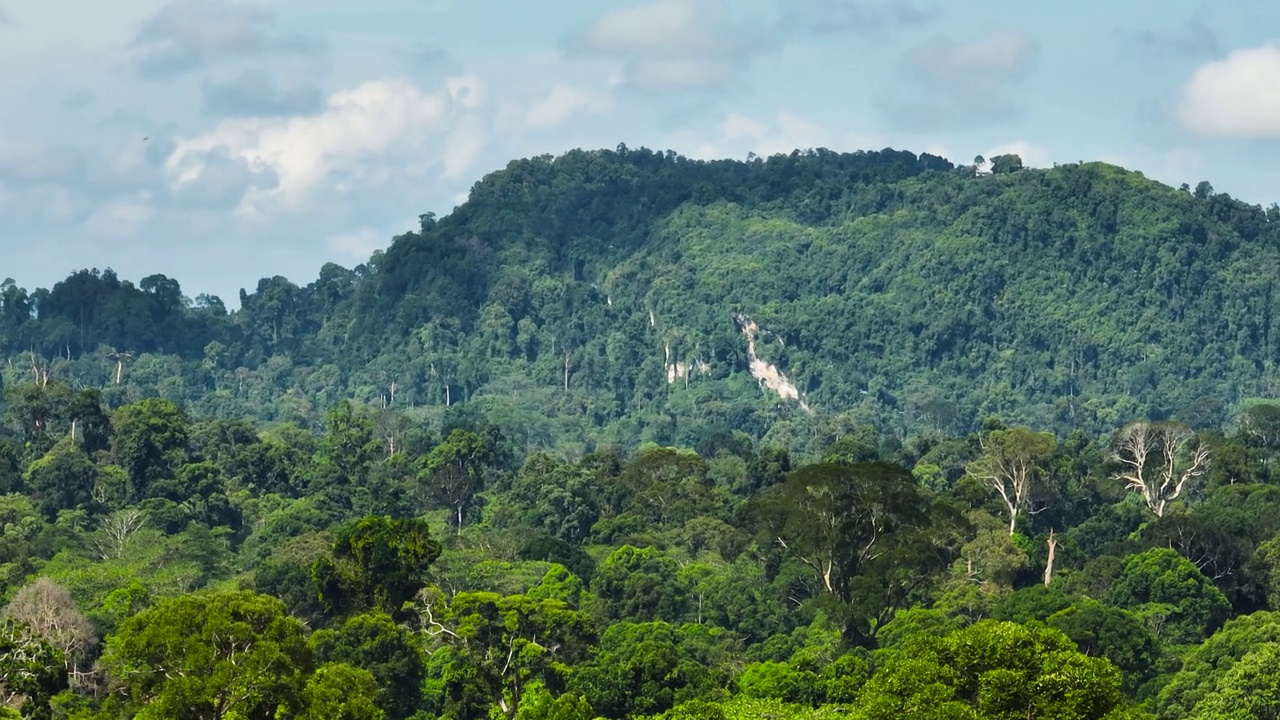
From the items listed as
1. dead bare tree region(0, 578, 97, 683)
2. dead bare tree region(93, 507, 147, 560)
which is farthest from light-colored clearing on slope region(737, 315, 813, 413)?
dead bare tree region(0, 578, 97, 683)

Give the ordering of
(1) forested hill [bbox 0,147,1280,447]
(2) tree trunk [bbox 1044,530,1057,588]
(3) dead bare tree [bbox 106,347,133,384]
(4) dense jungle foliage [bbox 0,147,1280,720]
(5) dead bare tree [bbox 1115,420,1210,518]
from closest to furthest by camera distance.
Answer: (4) dense jungle foliage [bbox 0,147,1280,720] < (2) tree trunk [bbox 1044,530,1057,588] < (5) dead bare tree [bbox 1115,420,1210,518] < (1) forested hill [bbox 0,147,1280,447] < (3) dead bare tree [bbox 106,347,133,384]

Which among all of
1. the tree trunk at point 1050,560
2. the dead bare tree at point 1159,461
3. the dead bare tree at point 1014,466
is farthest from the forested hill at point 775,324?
the tree trunk at point 1050,560

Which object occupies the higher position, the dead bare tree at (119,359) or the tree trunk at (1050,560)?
the dead bare tree at (119,359)

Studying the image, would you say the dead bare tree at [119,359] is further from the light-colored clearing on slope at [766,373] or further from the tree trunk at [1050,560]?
the tree trunk at [1050,560]

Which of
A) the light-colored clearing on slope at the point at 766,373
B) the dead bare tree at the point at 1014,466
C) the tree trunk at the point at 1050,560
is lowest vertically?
the tree trunk at the point at 1050,560

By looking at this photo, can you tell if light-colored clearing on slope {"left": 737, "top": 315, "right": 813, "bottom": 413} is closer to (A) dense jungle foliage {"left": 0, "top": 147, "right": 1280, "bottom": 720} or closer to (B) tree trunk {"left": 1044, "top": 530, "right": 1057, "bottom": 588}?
(A) dense jungle foliage {"left": 0, "top": 147, "right": 1280, "bottom": 720}

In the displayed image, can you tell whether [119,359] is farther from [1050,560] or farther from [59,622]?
[59,622]

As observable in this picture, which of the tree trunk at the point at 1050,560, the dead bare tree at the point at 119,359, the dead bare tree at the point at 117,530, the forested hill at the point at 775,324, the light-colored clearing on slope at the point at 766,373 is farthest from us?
the dead bare tree at the point at 119,359
